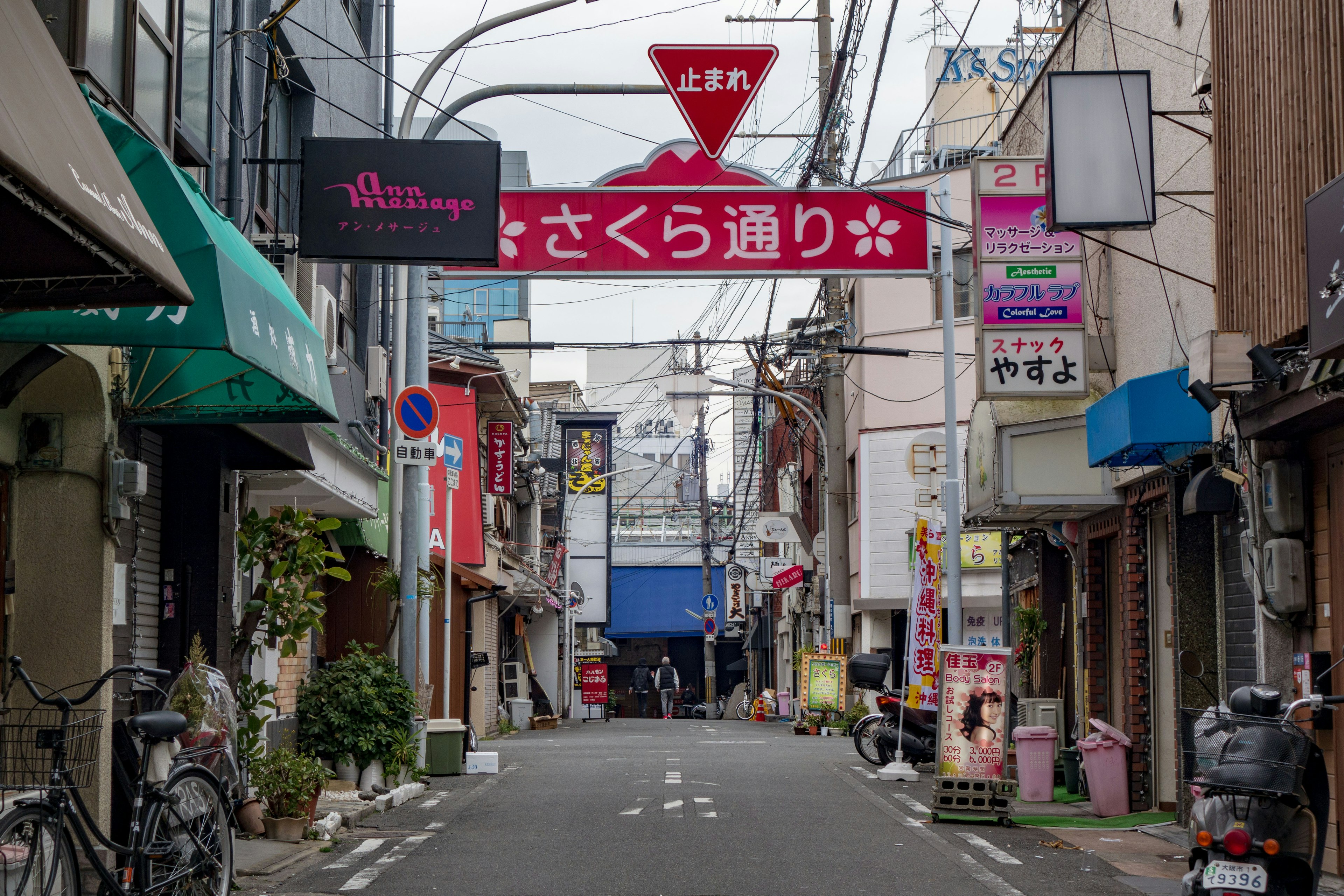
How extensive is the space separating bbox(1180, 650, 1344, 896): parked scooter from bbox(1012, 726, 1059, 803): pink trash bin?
8.38 m

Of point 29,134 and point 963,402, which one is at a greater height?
point 963,402

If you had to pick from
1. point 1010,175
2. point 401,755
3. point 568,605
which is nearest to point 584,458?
point 568,605

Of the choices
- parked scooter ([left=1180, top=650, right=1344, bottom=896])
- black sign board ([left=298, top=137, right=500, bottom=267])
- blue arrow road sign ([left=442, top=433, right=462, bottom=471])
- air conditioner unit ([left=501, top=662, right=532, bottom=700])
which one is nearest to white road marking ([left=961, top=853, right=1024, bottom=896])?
parked scooter ([left=1180, top=650, right=1344, bottom=896])

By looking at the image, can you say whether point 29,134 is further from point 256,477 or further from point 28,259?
point 256,477

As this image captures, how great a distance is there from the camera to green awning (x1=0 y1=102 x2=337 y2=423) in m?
7.50

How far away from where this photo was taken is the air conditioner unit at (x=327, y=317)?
566 inches

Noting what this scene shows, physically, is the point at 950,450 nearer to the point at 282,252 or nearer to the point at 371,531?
the point at 371,531

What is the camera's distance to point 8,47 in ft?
18.7

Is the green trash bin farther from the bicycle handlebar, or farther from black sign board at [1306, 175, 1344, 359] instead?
black sign board at [1306, 175, 1344, 359]

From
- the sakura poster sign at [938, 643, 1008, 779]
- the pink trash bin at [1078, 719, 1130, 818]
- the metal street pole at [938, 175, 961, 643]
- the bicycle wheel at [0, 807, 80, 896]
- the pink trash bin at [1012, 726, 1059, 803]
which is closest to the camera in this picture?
the bicycle wheel at [0, 807, 80, 896]

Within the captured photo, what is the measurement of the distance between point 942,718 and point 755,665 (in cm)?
5081

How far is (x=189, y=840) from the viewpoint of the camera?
7.19 meters

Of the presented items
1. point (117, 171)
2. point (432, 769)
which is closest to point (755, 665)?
point (432, 769)

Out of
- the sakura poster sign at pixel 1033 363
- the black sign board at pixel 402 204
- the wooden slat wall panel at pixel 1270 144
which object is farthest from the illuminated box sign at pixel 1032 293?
the black sign board at pixel 402 204
